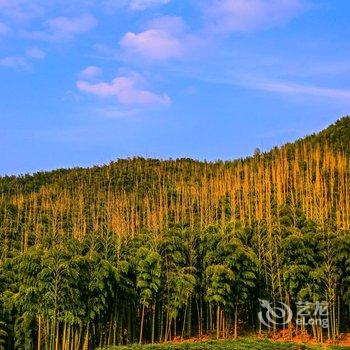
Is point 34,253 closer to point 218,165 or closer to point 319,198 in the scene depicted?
point 319,198

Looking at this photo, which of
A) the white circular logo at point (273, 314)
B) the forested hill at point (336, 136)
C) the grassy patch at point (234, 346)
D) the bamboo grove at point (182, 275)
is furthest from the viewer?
the forested hill at point (336, 136)

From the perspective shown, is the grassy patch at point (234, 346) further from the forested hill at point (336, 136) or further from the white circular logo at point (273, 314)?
the forested hill at point (336, 136)

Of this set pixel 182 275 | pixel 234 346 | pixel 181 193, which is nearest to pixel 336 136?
pixel 181 193

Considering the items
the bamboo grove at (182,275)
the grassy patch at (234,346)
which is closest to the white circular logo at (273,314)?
the bamboo grove at (182,275)

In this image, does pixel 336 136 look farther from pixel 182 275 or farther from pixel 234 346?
pixel 234 346

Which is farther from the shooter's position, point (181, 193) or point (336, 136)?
point (336, 136)

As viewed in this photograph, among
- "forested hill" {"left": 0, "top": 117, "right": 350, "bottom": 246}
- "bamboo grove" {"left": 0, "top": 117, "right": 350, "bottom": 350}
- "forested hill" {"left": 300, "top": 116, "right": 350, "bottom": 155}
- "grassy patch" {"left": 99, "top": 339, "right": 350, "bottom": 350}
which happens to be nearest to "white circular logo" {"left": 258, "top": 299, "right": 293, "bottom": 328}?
"bamboo grove" {"left": 0, "top": 117, "right": 350, "bottom": 350}

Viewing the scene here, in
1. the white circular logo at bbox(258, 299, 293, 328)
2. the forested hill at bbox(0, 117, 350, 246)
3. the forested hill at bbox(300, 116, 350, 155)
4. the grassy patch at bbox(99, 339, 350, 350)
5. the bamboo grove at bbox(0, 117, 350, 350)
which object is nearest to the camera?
the grassy patch at bbox(99, 339, 350, 350)

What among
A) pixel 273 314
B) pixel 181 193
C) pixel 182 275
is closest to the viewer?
pixel 182 275

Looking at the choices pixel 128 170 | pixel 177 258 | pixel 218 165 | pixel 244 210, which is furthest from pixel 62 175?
pixel 177 258

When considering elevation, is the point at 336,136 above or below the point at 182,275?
above

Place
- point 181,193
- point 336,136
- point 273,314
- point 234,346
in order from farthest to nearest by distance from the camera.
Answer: point 336,136, point 181,193, point 273,314, point 234,346

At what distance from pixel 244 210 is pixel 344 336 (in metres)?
12.4

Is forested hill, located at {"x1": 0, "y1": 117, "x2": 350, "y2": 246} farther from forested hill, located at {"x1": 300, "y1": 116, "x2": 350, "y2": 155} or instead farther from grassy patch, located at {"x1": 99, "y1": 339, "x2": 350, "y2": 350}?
grassy patch, located at {"x1": 99, "y1": 339, "x2": 350, "y2": 350}
